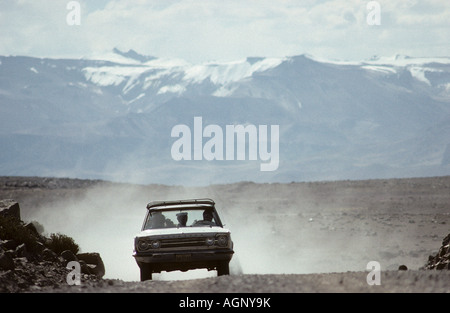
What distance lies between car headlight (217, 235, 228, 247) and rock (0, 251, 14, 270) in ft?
12.3

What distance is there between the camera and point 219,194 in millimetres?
77812

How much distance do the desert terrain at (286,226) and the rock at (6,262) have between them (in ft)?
7.97

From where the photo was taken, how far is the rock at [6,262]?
13.6m

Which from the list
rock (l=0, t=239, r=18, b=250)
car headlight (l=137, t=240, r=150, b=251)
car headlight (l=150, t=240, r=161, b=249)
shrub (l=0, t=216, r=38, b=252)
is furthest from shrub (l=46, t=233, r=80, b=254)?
car headlight (l=150, t=240, r=161, b=249)

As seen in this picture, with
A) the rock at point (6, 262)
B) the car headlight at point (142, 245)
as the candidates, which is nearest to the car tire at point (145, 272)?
the car headlight at point (142, 245)

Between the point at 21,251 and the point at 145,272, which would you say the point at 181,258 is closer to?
the point at 145,272

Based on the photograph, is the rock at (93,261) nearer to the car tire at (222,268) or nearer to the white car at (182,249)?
the white car at (182,249)

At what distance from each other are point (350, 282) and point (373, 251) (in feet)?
116

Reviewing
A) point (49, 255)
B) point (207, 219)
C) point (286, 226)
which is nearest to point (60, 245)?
point (49, 255)

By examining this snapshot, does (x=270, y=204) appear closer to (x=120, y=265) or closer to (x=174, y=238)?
(x=120, y=265)

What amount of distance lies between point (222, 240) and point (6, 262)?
3.88 metres

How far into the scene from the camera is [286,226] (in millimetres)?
55281

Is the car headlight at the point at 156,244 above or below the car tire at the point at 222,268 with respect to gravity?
above
